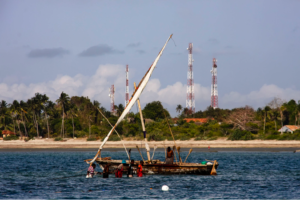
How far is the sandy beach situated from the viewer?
78.5 metres

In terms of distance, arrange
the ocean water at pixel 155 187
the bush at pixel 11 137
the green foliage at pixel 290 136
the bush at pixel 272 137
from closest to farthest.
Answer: the ocean water at pixel 155 187 < the green foliage at pixel 290 136 < the bush at pixel 272 137 < the bush at pixel 11 137

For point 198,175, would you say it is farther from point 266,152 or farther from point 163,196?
point 266,152

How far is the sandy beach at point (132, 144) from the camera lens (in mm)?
78500

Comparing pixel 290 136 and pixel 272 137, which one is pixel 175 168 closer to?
pixel 272 137

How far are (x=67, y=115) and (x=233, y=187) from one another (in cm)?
8764

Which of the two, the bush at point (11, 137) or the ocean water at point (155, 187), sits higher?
the bush at point (11, 137)

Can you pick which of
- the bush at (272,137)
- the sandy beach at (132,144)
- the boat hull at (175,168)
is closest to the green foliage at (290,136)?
the bush at (272,137)

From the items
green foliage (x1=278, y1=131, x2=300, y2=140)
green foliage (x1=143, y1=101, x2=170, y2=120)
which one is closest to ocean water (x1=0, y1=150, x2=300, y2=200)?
green foliage (x1=278, y1=131, x2=300, y2=140)

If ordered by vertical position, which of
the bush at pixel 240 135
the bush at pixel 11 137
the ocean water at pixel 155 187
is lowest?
the ocean water at pixel 155 187

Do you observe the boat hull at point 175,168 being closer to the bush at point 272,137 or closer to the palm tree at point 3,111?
the bush at point 272,137

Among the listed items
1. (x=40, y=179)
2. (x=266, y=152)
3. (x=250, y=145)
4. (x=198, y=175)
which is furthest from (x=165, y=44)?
(x=250, y=145)

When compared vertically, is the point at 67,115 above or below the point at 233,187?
above

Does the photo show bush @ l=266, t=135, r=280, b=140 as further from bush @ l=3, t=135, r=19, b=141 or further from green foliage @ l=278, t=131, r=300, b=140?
bush @ l=3, t=135, r=19, b=141

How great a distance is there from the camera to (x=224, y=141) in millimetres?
84062
